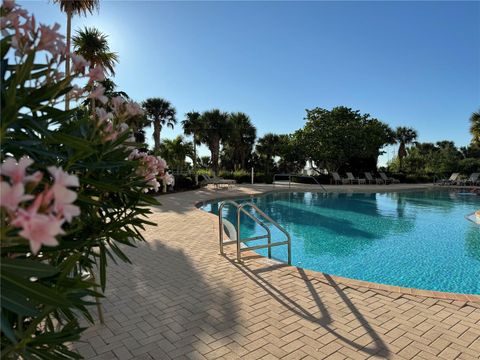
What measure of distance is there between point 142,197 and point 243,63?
49.5 feet

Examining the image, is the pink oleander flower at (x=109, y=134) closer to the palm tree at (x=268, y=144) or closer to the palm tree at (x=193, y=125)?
the palm tree at (x=193, y=125)

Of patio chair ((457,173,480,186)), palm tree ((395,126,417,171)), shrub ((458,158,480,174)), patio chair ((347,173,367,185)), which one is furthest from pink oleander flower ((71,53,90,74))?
palm tree ((395,126,417,171))

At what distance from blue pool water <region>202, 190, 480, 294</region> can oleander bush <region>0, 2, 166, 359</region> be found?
5565mm

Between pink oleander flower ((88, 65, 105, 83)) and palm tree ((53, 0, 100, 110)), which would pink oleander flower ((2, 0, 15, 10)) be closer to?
pink oleander flower ((88, 65, 105, 83))

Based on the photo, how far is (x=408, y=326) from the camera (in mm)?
3332

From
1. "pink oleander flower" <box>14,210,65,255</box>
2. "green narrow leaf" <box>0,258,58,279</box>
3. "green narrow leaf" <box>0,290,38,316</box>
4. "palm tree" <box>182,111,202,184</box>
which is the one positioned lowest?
"green narrow leaf" <box>0,290,38,316</box>

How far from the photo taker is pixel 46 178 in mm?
1792

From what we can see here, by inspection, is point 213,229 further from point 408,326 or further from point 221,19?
point 221,19

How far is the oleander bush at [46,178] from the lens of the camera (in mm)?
787

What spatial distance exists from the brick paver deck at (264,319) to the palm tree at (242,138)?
27.8 m

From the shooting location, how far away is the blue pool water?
6453mm

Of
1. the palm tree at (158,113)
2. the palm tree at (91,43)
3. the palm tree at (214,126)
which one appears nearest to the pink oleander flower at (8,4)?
the palm tree at (91,43)

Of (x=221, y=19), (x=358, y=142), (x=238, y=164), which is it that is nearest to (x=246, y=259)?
(x=221, y=19)

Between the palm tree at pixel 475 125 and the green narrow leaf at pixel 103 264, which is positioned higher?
the palm tree at pixel 475 125
